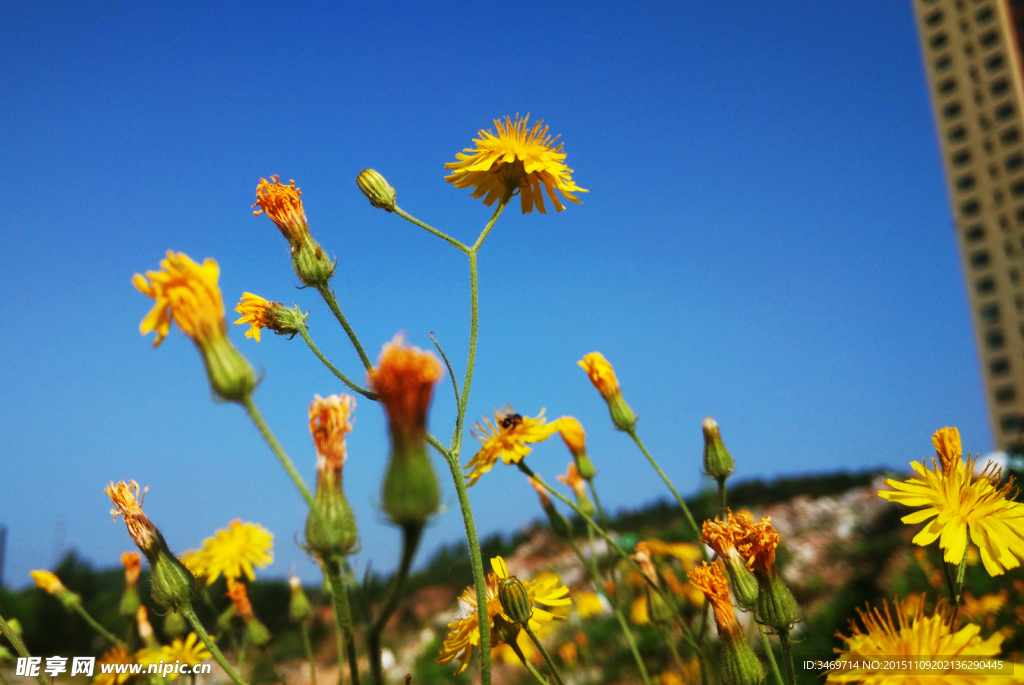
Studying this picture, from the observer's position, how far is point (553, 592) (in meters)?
1.84

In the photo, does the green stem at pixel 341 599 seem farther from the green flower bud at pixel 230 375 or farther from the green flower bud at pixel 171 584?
the green flower bud at pixel 171 584

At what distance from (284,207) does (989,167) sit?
42.1 metres

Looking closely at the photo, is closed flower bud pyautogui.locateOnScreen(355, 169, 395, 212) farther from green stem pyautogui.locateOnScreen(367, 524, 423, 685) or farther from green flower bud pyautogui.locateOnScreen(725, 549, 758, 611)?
green flower bud pyautogui.locateOnScreen(725, 549, 758, 611)

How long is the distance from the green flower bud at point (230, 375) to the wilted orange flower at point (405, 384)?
0.88 ft

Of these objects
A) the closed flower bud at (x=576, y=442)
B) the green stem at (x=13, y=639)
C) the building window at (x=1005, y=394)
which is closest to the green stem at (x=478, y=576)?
the green stem at (x=13, y=639)

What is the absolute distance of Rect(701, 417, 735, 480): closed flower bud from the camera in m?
2.25

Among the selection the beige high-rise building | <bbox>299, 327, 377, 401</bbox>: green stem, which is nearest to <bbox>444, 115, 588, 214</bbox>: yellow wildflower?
<bbox>299, 327, 377, 401</bbox>: green stem

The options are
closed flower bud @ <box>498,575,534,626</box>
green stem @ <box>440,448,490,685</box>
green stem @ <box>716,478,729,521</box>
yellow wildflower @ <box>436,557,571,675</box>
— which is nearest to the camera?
green stem @ <box>440,448,490,685</box>

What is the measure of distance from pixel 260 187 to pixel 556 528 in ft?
5.51

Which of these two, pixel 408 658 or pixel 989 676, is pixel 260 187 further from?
pixel 408 658

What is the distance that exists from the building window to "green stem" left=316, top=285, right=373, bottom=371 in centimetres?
3971

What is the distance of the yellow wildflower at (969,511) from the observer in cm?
160

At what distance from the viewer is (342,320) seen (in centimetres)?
A: 165

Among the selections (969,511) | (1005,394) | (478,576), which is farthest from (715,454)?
(1005,394)
